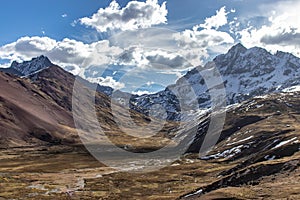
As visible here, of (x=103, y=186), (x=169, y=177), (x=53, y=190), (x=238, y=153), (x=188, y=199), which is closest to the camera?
(x=188, y=199)

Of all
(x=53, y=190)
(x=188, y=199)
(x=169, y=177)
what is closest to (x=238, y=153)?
(x=169, y=177)

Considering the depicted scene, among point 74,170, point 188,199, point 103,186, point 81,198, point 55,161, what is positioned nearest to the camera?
point 188,199

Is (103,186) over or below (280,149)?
below

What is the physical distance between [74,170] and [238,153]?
76123 millimetres

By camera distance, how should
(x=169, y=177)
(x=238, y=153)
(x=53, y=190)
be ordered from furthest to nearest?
(x=238, y=153) < (x=169, y=177) < (x=53, y=190)

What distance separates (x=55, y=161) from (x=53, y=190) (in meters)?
Answer: 104

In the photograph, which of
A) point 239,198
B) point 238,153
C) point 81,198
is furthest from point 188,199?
point 238,153

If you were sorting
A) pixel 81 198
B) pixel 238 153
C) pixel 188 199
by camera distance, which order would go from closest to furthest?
1. pixel 188 199
2. pixel 81 198
3. pixel 238 153

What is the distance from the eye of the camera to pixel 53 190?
319 feet

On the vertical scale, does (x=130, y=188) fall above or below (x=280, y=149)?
below

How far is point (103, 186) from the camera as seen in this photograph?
104875mm

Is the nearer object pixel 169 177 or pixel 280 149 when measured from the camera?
pixel 280 149

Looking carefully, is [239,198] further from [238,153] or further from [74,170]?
[238,153]

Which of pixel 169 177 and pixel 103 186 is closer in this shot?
pixel 103 186
